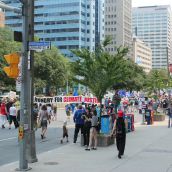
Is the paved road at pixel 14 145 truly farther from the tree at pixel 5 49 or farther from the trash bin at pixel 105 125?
the tree at pixel 5 49

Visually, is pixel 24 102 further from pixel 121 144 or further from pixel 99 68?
pixel 99 68

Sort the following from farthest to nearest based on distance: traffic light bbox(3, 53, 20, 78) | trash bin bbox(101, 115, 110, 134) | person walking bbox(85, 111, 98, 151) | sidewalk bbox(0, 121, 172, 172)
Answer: trash bin bbox(101, 115, 110, 134) → person walking bbox(85, 111, 98, 151) → sidewalk bbox(0, 121, 172, 172) → traffic light bbox(3, 53, 20, 78)

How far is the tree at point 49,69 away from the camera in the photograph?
72.2m

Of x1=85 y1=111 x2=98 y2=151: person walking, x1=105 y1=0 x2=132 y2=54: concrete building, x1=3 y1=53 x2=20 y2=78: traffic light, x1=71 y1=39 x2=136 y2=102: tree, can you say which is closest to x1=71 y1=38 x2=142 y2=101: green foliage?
x1=71 y1=39 x2=136 y2=102: tree

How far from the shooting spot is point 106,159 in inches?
520

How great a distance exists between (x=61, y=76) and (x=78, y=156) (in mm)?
62442

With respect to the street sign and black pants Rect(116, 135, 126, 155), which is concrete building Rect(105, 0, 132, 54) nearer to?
black pants Rect(116, 135, 126, 155)

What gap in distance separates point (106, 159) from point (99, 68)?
7085mm

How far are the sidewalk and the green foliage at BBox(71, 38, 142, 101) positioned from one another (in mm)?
3625

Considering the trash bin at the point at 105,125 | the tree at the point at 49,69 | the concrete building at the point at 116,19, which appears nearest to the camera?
the trash bin at the point at 105,125

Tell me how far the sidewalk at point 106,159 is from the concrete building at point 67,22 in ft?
469

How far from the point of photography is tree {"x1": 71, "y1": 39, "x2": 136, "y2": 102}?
19.5 meters

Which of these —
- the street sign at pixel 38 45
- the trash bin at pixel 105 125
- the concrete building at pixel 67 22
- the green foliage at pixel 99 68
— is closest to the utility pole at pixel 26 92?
the street sign at pixel 38 45

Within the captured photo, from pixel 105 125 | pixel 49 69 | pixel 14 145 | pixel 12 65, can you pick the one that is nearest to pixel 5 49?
pixel 49 69
